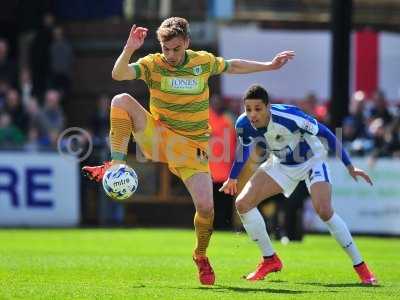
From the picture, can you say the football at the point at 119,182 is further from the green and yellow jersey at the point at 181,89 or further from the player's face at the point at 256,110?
the player's face at the point at 256,110

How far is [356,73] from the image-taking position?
24.4 metres

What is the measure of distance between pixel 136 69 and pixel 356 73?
47.6 feet

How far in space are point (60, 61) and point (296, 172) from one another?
12.9 meters

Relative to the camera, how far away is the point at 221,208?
21062mm

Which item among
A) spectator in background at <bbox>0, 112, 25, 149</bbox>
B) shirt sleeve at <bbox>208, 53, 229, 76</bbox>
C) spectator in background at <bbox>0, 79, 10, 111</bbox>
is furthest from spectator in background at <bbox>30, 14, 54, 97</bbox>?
shirt sleeve at <bbox>208, 53, 229, 76</bbox>

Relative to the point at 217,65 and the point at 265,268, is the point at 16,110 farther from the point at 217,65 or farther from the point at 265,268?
the point at 217,65

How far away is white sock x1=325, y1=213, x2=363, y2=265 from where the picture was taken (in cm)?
1127

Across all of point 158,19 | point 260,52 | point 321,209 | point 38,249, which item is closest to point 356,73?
point 260,52

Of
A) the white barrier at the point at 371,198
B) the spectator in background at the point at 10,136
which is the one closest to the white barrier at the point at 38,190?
the spectator in background at the point at 10,136

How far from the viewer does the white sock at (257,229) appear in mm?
11664

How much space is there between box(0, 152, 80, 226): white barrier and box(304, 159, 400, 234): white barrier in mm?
4826

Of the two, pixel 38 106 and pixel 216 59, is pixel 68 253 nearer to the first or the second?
pixel 216 59

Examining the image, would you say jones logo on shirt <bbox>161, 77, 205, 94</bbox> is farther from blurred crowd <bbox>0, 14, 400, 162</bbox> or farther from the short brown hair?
blurred crowd <bbox>0, 14, 400, 162</bbox>

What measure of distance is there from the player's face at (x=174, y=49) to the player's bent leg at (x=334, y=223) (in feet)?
6.52
